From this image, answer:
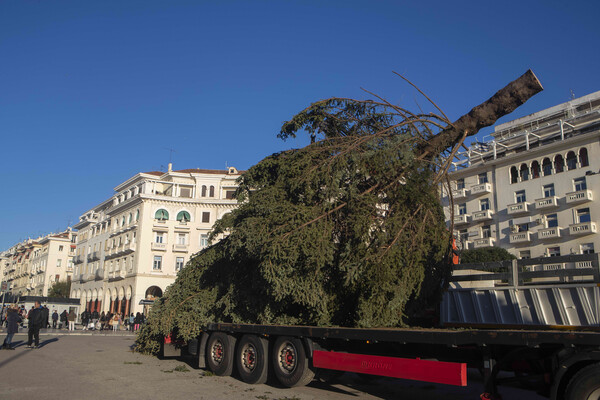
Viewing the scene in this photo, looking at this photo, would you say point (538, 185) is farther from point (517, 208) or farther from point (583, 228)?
point (583, 228)

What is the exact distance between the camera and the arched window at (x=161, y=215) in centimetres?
5853

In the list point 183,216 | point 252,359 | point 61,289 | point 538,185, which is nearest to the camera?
point 252,359

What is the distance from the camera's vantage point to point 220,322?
11875mm

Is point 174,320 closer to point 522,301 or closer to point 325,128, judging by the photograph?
point 325,128

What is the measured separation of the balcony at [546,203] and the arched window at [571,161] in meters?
3.11

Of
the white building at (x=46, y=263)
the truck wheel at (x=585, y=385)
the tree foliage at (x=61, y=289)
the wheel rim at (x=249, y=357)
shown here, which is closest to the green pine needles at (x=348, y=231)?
the wheel rim at (x=249, y=357)

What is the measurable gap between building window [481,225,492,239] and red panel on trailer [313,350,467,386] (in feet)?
149

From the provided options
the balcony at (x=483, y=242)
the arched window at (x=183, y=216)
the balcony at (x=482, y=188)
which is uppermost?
the balcony at (x=482, y=188)

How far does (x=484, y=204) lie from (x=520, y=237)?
19.6 feet

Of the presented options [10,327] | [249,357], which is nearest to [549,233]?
[249,357]

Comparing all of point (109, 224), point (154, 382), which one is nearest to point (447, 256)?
point (154, 382)

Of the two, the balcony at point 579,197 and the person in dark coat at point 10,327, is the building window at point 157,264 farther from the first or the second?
the balcony at point 579,197

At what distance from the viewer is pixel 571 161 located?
44.6m

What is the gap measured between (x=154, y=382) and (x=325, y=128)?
663 cm
